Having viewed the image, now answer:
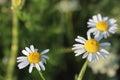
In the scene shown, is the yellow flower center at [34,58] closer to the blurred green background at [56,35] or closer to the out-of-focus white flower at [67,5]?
the blurred green background at [56,35]

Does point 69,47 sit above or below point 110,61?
above

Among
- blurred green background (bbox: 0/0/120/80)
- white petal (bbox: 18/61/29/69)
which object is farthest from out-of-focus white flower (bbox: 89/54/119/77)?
white petal (bbox: 18/61/29/69)

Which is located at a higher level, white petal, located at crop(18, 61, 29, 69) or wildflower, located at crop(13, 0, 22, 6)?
wildflower, located at crop(13, 0, 22, 6)

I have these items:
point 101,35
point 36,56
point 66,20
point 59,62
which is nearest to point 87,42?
point 101,35

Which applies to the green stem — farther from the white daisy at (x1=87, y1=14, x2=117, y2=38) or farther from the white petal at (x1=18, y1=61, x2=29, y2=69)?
the white petal at (x1=18, y1=61, x2=29, y2=69)

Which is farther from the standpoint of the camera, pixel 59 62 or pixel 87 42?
pixel 59 62

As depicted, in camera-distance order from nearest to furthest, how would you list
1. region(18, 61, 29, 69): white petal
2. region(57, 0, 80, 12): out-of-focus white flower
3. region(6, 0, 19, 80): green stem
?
region(18, 61, 29, 69): white petal, region(6, 0, 19, 80): green stem, region(57, 0, 80, 12): out-of-focus white flower

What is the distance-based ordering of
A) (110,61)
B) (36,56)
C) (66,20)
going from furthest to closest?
(66,20) < (110,61) < (36,56)

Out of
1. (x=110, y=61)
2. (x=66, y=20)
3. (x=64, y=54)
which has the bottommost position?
(x=110, y=61)

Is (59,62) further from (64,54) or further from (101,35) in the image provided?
(101,35)
